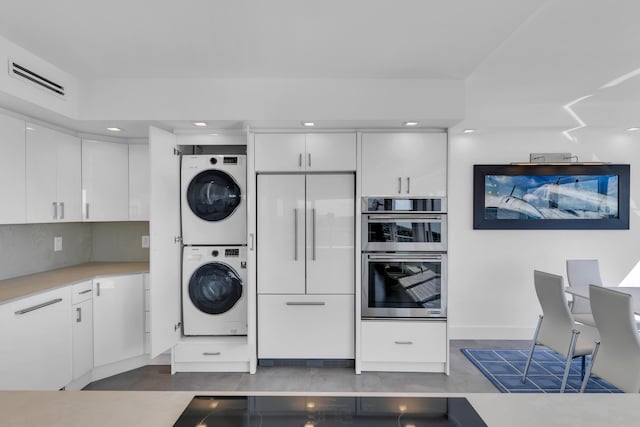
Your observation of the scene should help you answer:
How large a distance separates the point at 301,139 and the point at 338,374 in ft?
6.77

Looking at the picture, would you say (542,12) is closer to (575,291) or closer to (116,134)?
(575,291)

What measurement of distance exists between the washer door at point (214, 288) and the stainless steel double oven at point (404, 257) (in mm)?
1173

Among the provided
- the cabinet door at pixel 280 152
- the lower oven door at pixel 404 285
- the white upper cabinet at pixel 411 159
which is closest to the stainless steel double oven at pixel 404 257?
the lower oven door at pixel 404 285

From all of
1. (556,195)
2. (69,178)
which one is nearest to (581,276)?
(556,195)

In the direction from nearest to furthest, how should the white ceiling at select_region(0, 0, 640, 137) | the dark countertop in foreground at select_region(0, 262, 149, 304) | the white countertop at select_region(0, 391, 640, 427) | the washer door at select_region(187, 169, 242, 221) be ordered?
the white countertop at select_region(0, 391, 640, 427)
the white ceiling at select_region(0, 0, 640, 137)
the dark countertop in foreground at select_region(0, 262, 149, 304)
the washer door at select_region(187, 169, 242, 221)

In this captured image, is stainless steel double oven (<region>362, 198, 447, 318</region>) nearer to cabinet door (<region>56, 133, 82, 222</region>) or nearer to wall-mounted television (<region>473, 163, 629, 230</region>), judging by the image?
wall-mounted television (<region>473, 163, 629, 230</region>)

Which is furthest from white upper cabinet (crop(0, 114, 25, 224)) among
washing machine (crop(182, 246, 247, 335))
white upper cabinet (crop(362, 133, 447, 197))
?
white upper cabinet (crop(362, 133, 447, 197))

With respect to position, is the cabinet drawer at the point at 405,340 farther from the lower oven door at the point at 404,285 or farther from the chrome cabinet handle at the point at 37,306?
the chrome cabinet handle at the point at 37,306

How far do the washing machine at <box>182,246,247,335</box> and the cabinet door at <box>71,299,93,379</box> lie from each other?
722mm

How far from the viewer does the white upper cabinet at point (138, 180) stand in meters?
3.57

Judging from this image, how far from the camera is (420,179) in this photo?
3199 millimetres

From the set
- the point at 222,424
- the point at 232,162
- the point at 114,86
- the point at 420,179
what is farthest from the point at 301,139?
the point at 222,424

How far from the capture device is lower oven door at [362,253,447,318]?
322cm

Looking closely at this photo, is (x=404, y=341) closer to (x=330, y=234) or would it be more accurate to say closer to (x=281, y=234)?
(x=330, y=234)
